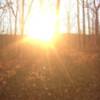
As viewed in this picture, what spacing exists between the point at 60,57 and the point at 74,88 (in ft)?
20.4

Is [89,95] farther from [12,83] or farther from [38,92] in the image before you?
[12,83]

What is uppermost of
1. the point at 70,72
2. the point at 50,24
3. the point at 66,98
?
the point at 50,24

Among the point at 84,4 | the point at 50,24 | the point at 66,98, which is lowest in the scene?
the point at 66,98

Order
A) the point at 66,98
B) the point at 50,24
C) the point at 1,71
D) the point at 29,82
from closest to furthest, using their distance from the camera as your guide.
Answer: the point at 66,98, the point at 29,82, the point at 1,71, the point at 50,24

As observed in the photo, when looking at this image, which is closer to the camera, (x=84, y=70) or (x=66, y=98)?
(x=66, y=98)

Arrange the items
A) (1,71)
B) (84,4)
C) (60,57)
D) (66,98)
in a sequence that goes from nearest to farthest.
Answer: (66,98) → (1,71) → (60,57) → (84,4)

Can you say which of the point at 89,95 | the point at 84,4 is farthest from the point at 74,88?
the point at 84,4

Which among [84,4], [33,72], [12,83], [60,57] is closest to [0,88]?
[12,83]

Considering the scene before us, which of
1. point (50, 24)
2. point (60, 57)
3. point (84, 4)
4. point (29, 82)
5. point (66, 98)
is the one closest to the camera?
point (66, 98)

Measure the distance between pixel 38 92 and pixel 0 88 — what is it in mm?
1878

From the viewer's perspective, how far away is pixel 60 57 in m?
17.8

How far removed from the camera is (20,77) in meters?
13.7

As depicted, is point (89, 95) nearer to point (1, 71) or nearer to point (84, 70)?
point (84, 70)

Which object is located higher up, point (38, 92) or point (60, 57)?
point (60, 57)
